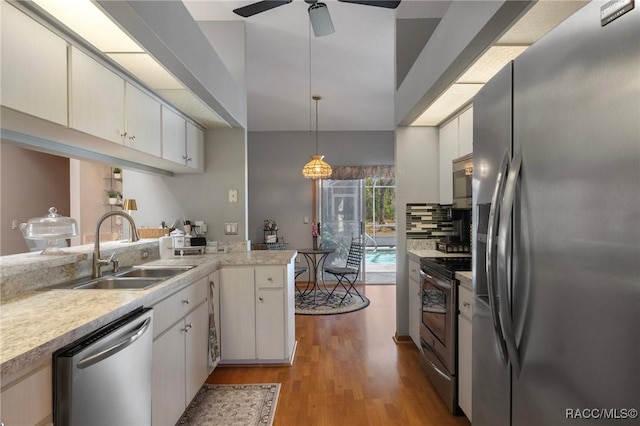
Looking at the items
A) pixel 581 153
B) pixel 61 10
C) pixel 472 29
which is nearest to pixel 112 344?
pixel 61 10

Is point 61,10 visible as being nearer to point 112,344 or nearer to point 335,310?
point 112,344

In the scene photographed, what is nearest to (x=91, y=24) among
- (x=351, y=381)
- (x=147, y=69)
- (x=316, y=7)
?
(x=147, y=69)

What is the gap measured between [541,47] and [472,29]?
0.75m

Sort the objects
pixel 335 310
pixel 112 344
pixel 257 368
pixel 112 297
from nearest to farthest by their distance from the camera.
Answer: pixel 112 344, pixel 112 297, pixel 257 368, pixel 335 310

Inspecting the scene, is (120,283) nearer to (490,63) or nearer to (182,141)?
(182,141)

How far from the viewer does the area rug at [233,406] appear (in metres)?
2.04

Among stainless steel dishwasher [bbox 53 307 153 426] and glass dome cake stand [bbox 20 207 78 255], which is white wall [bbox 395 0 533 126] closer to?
stainless steel dishwasher [bbox 53 307 153 426]

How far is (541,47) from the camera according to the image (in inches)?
36.7

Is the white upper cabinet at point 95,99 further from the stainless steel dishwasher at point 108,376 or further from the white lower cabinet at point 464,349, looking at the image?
the white lower cabinet at point 464,349

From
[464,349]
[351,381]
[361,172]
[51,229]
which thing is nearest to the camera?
[51,229]

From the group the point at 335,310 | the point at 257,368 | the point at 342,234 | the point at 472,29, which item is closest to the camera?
the point at 472,29

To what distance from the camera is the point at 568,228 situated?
82 cm

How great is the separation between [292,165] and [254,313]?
3848 millimetres

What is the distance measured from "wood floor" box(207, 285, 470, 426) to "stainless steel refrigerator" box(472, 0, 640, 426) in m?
1.09
